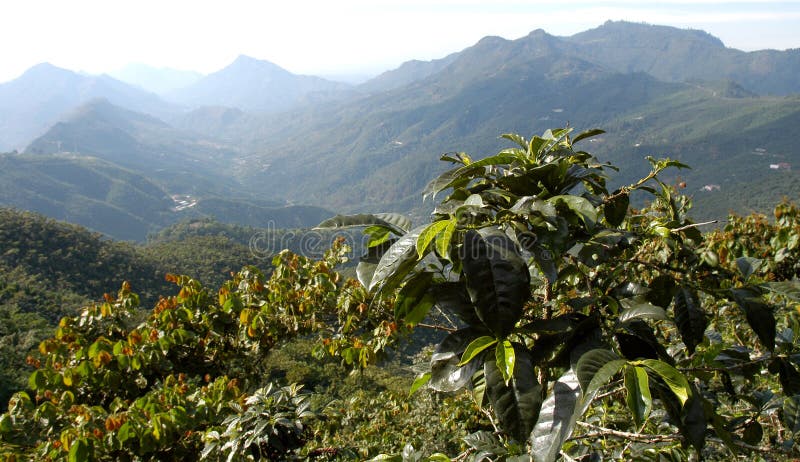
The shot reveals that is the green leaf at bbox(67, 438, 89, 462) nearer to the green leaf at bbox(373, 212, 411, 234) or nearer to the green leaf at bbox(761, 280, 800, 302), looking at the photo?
the green leaf at bbox(373, 212, 411, 234)

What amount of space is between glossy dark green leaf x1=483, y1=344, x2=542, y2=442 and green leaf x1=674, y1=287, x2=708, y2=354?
1.92 feet

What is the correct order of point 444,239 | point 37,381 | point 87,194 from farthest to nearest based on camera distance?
1. point 87,194
2. point 37,381
3. point 444,239

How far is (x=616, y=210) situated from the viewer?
1512mm

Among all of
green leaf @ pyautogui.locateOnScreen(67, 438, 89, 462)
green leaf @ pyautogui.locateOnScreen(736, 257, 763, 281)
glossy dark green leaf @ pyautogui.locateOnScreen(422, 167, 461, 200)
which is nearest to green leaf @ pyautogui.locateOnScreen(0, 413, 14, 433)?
green leaf @ pyautogui.locateOnScreen(67, 438, 89, 462)

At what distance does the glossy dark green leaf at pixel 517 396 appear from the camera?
106 cm

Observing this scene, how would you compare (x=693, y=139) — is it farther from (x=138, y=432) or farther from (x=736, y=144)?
(x=138, y=432)

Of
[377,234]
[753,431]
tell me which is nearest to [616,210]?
[377,234]

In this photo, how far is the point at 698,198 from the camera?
11650 cm

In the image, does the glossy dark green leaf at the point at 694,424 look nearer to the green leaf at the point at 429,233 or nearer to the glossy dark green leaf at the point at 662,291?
the glossy dark green leaf at the point at 662,291

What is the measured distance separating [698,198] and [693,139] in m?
54.1

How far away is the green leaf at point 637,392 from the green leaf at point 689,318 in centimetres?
62

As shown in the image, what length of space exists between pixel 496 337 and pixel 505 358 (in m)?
0.05

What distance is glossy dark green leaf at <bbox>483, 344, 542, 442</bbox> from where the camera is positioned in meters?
1.06

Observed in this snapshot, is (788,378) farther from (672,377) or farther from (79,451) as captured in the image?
(79,451)
